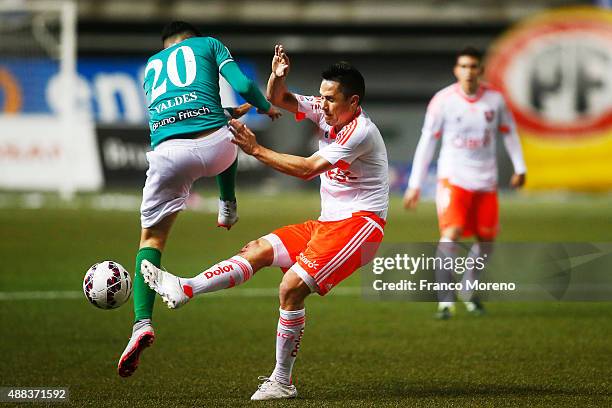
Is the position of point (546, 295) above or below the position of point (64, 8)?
below

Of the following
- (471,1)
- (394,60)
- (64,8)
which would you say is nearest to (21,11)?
(64,8)

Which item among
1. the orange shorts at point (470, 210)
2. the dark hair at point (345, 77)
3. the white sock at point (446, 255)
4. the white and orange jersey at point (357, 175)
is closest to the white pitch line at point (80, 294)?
the white sock at point (446, 255)

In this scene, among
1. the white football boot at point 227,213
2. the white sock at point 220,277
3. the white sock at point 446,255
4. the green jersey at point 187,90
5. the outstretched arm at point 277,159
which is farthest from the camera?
the white sock at point 446,255

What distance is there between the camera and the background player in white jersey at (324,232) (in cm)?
667

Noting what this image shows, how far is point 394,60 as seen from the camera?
31.1m

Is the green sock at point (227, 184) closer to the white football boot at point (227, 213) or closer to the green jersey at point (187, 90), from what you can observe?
the white football boot at point (227, 213)

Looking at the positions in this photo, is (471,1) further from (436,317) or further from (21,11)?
(436,317)

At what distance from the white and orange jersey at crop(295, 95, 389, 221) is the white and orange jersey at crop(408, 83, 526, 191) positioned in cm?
368

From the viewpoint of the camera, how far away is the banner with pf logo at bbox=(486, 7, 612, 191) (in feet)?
90.0

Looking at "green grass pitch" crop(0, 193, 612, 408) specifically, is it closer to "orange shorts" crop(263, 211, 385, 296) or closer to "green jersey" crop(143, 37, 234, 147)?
"orange shorts" crop(263, 211, 385, 296)

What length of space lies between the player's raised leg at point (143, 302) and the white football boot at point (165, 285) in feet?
0.40

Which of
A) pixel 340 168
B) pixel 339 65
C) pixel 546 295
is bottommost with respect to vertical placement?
pixel 546 295

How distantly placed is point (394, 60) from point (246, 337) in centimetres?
2265

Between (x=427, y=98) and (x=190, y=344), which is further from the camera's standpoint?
(x=427, y=98)
